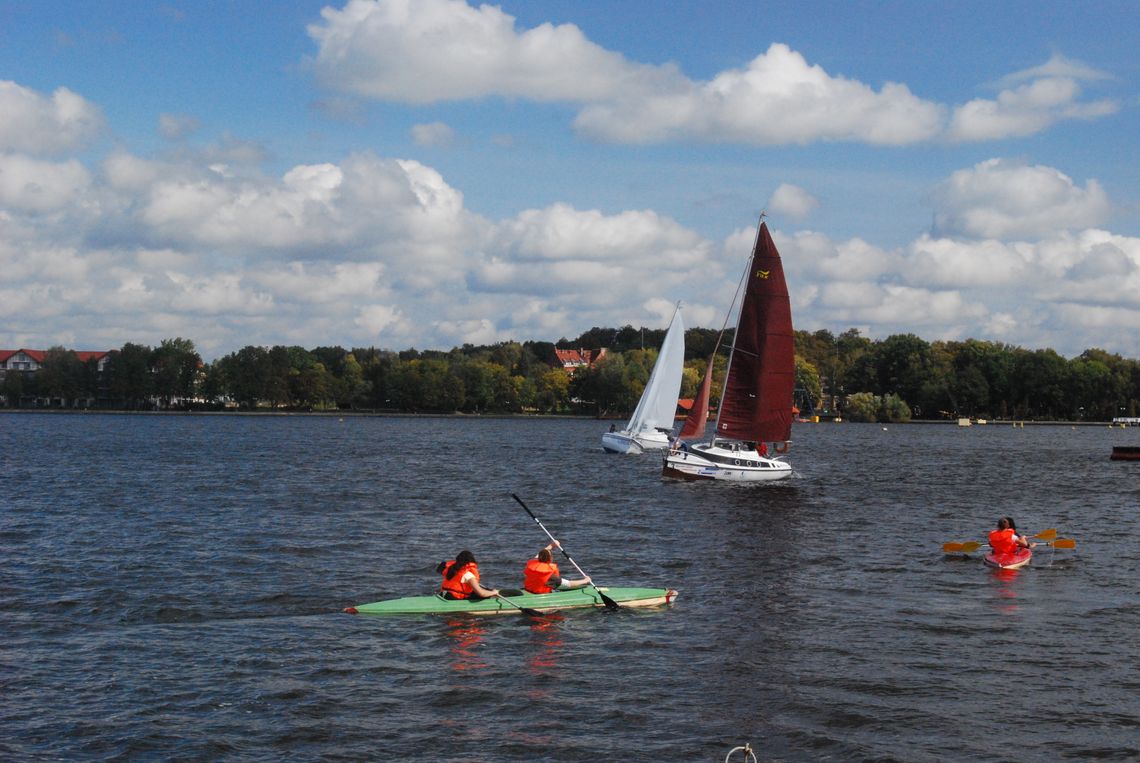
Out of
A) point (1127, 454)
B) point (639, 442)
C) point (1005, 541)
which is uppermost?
point (1127, 454)

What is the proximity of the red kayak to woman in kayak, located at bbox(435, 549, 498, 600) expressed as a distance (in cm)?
1816

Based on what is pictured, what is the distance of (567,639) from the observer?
85.6 feet

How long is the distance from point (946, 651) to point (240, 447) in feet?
334

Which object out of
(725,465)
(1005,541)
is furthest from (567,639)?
(725,465)

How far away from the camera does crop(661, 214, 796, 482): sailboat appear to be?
62.1 m

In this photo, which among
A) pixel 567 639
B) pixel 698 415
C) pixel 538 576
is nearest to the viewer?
pixel 567 639

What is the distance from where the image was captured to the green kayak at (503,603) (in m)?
27.8

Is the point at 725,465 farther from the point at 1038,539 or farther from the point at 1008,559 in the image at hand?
the point at 1008,559

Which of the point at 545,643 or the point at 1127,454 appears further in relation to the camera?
the point at 1127,454

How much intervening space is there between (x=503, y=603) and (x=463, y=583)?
1139mm

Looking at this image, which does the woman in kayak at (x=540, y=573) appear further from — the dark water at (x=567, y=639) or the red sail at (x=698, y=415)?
the red sail at (x=698, y=415)

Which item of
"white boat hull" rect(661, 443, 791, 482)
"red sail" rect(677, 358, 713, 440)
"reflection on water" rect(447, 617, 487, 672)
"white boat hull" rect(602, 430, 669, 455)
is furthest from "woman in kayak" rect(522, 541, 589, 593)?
"white boat hull" rect(602, 430, 669, 455)

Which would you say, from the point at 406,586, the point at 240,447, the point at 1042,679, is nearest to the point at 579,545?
the point at 406,586

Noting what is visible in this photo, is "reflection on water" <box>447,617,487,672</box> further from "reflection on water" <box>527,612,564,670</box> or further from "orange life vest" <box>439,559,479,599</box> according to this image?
"reflection on water" <box>527,612,564,670</box>
